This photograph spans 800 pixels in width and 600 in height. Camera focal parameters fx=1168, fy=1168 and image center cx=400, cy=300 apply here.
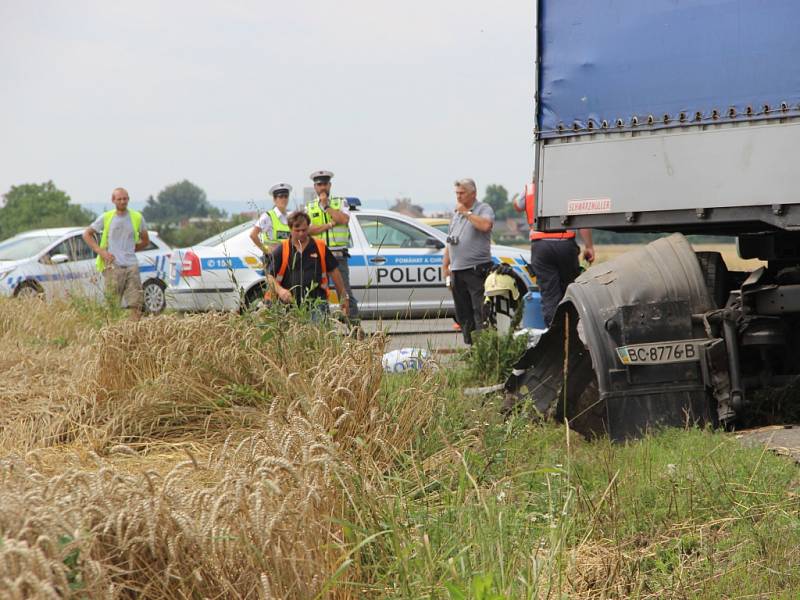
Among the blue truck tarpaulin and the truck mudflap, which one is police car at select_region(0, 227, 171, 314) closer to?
the blue truck tarpaulin

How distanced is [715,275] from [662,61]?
1.34m

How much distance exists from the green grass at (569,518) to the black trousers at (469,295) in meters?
4.65

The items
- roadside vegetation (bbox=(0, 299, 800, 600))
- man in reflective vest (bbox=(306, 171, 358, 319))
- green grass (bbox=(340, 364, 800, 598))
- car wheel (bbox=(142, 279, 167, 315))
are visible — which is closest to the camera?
roadside vegetation (bbox=(0, 299, 800, 600))

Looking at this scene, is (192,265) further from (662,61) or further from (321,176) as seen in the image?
(662,61)

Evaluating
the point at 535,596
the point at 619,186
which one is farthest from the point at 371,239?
the point at 535,596

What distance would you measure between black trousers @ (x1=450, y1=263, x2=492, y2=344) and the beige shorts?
3.79 m

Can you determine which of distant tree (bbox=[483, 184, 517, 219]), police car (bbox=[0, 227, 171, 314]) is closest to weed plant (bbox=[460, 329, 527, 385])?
police car (bbox=[0, 227, 171, 314])

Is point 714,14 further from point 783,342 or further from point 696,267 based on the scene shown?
point 783,342

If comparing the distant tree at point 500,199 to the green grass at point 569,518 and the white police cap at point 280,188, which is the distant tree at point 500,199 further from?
the green grass at point 569,518

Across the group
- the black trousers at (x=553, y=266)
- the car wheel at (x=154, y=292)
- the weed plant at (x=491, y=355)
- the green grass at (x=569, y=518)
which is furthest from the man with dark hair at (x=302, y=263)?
the car wheel at (x=154, y=292)

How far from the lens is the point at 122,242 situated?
1373cm

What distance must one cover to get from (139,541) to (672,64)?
193 inches

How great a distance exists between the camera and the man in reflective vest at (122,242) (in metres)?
13.5

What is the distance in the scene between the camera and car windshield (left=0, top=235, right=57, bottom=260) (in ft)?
64.5
